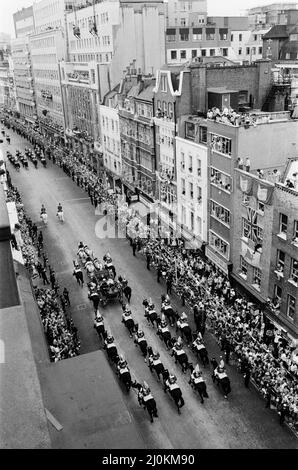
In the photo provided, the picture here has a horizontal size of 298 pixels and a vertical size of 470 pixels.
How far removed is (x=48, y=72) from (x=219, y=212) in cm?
7138

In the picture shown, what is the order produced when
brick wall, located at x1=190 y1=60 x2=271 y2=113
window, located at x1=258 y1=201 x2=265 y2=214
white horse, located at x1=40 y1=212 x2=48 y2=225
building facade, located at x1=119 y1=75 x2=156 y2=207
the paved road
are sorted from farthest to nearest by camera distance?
white horse, located at x1=40 y1=212 x2=48 y2=225 → building facade, located at x1=119 y1=75 x2=156 y2=207 → brick wall, located at x1=190 y1=60 x2=271 y2=113 → window, located at x1=258 y1=201 x2=265 y2=214 → the paved road

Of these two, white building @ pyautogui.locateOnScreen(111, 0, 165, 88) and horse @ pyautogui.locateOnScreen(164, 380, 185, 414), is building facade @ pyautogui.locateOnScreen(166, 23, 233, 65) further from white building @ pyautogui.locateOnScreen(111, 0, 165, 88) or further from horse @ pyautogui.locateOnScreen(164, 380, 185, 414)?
horse @ pyautogui.locateOnScreen(164, 380, 185, 414)

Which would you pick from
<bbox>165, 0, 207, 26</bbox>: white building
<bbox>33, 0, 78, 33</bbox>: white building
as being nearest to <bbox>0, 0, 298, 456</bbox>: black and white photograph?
<bbox>165, 0, 207, 26</bbox>: white building

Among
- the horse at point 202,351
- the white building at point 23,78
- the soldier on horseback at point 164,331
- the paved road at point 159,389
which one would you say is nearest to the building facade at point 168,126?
the paved road at point 159,389

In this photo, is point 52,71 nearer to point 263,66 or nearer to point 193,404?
point 263,66

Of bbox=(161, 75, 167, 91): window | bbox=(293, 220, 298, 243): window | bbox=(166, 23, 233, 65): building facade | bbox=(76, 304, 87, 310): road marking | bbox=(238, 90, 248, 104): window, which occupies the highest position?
bbox=(166, 23, 233, 65): building facade

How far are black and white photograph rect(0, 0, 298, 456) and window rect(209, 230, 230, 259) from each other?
0.21m

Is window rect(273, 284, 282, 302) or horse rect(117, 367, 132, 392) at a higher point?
window rect(273, 284, 282, 302)

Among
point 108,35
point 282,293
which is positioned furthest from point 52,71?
point 282,293

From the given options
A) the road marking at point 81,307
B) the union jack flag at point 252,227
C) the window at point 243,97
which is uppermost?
the window at point 243,97

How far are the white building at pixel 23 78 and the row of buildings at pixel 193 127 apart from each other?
2789 centimetres

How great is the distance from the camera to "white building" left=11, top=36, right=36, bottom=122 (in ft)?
379

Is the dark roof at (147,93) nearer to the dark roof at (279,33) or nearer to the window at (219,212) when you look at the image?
the window at (219,212)

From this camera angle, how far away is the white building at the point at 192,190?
128 feet
